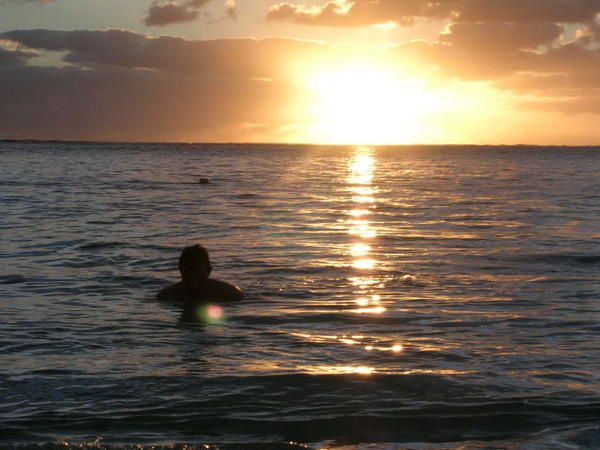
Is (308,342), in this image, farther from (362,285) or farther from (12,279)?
(12,279)

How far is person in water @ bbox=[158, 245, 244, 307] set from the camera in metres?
12.6

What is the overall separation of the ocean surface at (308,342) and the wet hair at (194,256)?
634 millimetres

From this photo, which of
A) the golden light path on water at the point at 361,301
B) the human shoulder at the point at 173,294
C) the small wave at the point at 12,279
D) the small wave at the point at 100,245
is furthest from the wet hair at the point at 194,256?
the small wave at the point at 100,245

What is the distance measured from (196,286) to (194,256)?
47 cm

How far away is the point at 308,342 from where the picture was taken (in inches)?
412

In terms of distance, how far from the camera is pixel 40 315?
11930 mm

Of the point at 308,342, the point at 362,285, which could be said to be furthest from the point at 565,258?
the point at 308,342

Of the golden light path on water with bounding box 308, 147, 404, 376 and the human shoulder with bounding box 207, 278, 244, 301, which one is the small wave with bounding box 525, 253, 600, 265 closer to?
the golden light path on water with bounding box 308, 147, 404, 376

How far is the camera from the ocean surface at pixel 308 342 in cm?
727

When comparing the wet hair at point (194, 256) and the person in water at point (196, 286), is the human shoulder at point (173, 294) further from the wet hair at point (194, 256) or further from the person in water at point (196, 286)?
the wet hair at point (194, 256)

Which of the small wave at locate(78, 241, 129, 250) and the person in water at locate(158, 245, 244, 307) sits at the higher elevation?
the person in water at locate(158, 245, 244, 307)

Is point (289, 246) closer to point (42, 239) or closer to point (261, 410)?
point (42, 239)

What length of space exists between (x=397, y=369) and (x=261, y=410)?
1.87m

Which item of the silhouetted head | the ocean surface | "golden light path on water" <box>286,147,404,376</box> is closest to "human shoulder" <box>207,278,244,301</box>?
the silhouetted head
